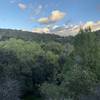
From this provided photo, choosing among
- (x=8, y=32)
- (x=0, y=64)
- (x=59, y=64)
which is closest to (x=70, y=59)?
(x=0, y=64)

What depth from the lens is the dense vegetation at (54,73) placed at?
31.1 metres

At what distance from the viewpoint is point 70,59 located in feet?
138

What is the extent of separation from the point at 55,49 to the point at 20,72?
1088 inches

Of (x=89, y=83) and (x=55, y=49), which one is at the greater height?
(x=55, y=49)

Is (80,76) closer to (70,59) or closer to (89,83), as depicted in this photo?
(89,83)

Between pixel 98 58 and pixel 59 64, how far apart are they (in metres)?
25.4

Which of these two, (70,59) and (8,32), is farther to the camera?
(8,32)

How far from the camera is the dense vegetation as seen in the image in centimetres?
3108

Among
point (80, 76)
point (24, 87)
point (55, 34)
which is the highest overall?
point (55, 34)

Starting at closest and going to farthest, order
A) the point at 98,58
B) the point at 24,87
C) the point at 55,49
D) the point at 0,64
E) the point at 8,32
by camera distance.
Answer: the point at 98,58 < the point at 0,64 < the point at 24,87 < the point at 55,49 < the point at 8,32

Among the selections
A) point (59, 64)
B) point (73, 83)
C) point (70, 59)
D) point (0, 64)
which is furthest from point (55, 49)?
point (73, 83)

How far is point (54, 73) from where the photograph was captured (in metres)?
58.0

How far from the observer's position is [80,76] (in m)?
31.4

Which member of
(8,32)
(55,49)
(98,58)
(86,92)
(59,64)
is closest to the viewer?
(86,92)
